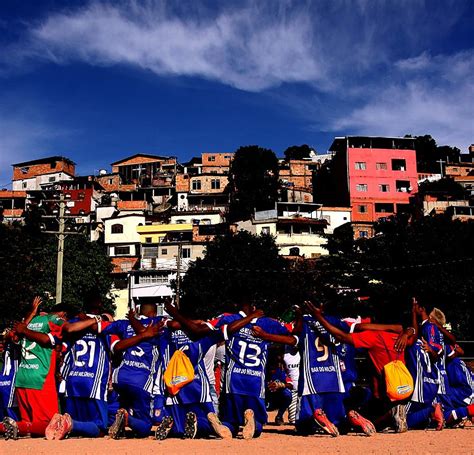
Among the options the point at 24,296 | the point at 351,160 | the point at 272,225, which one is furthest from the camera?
the point at 351,160

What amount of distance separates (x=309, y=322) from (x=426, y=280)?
34.5 meters

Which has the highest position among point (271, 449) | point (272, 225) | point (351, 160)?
point (351, 160)

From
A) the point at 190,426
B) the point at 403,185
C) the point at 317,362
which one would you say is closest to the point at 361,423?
the point at 317,362

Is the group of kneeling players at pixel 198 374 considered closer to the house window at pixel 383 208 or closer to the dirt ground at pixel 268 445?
the dirt ground at pixel 268 445

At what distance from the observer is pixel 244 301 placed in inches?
337

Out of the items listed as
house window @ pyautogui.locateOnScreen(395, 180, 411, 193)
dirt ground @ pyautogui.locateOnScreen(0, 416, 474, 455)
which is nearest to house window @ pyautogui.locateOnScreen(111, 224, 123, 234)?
house window @ pyautogui.locateOnScreen(395, 180, 411, 193)

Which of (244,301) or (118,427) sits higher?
(244,301)

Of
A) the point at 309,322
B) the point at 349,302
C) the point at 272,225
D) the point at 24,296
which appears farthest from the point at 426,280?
the point at 309,322

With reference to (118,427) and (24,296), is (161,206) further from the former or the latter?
(118,427)

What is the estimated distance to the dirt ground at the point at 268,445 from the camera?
6.56m

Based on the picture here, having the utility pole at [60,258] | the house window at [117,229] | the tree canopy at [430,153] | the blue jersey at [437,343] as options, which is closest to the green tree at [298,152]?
the tree canopy at [430,153]

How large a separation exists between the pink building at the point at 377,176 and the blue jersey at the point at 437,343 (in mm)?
66794

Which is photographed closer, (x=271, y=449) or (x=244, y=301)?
(x=271, y=449)

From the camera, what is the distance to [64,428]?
7602mm
